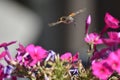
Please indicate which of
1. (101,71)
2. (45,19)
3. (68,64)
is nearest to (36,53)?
(68,64)

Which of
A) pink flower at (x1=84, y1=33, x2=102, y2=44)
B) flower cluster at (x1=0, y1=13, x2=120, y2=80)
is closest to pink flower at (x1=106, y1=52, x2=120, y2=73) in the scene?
flower cluster at (x1=0, y1=13, x2=120, y2=80)

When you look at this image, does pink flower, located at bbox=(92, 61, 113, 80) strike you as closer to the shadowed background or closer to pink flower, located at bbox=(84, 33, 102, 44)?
pink flower, located at bbox=(84, 33, 102, 44)

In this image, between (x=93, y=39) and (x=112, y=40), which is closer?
(x=112, y=40)

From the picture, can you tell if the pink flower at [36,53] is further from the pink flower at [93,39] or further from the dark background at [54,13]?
the dark background at [54,13]

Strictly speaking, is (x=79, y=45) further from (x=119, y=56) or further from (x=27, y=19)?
(x=119, y=56)

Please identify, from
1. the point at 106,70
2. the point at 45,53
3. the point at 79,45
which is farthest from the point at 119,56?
the point at 79,45

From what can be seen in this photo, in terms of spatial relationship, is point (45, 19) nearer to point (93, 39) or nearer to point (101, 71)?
point (93, 39)

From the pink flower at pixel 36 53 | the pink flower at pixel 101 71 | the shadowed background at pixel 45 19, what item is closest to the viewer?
the pink flower at pixel 101 71

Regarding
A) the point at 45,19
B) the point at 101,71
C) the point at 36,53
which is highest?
the point at 45,19

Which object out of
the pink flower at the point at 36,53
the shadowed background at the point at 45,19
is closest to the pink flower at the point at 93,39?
the pink flower at the point at 36,53
